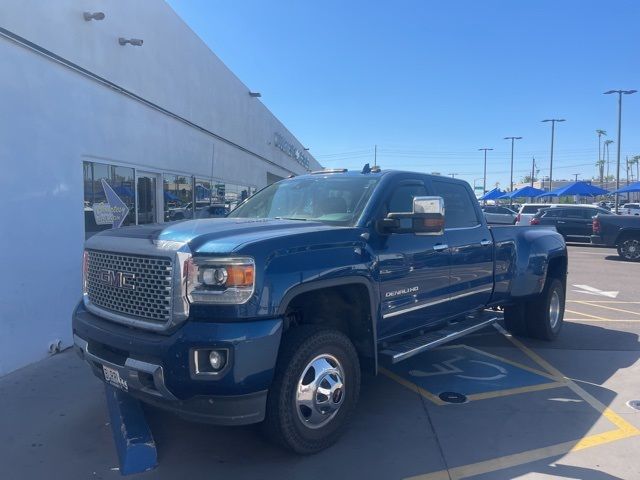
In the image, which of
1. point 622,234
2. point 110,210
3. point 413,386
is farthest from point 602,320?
point 622,234

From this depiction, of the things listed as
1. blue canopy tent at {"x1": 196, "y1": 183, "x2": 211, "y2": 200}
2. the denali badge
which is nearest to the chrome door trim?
the denali badge

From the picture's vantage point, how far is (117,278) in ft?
12.3

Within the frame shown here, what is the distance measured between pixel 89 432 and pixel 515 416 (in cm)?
349

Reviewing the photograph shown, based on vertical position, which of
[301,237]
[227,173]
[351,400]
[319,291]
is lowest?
[351,400]

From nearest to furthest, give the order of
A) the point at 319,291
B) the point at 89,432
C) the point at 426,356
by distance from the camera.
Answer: the point at 319,291 → the point at 89,432 → the point at 426,356

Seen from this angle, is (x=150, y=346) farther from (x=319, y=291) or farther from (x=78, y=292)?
(x=78, y=292)

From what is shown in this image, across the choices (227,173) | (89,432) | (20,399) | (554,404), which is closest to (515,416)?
(554,404)

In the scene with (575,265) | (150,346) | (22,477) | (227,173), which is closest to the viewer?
(150,346)

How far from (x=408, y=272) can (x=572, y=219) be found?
65.6 feet

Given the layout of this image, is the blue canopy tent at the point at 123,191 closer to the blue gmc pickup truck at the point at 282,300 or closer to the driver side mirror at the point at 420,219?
the blue gmc pickup truck at the point at 282,300

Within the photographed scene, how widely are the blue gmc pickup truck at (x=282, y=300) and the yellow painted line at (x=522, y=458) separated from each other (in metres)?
0.82

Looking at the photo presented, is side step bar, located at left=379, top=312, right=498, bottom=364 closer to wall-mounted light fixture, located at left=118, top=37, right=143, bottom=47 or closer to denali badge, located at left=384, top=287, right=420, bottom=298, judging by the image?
denali badge, located at left=384, top=287, right=420, bottom=298

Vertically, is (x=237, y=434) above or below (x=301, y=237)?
below

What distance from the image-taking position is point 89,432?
13.8 feet
